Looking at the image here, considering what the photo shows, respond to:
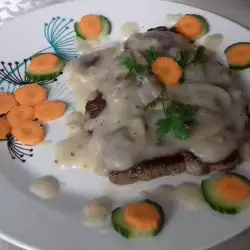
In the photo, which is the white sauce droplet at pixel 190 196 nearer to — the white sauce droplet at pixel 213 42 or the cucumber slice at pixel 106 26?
the white sauce droplet at pixel 213 42

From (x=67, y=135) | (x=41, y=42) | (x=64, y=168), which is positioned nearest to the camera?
(x=64, y=168)

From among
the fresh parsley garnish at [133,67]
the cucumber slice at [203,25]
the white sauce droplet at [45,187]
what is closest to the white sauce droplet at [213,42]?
the cucumber slice at [203,25]

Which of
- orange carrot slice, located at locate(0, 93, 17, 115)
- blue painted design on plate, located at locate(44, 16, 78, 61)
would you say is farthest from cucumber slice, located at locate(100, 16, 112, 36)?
orange carrot slice, located at locate(0, 93, 17, 115)

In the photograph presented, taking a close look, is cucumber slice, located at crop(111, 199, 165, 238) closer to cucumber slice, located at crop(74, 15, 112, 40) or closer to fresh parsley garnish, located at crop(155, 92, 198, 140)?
fresh parsley garnish, located at crop(155, 92, 198, 140)

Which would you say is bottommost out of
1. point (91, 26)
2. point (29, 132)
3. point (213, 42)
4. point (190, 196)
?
point (190, 196)

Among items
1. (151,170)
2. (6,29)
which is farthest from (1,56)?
(151,170)

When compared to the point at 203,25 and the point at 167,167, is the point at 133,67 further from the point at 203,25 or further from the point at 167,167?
the point at 203,25

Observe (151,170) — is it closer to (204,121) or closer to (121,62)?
(204,121)

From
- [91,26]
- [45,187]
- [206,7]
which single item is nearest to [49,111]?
[45,187]
